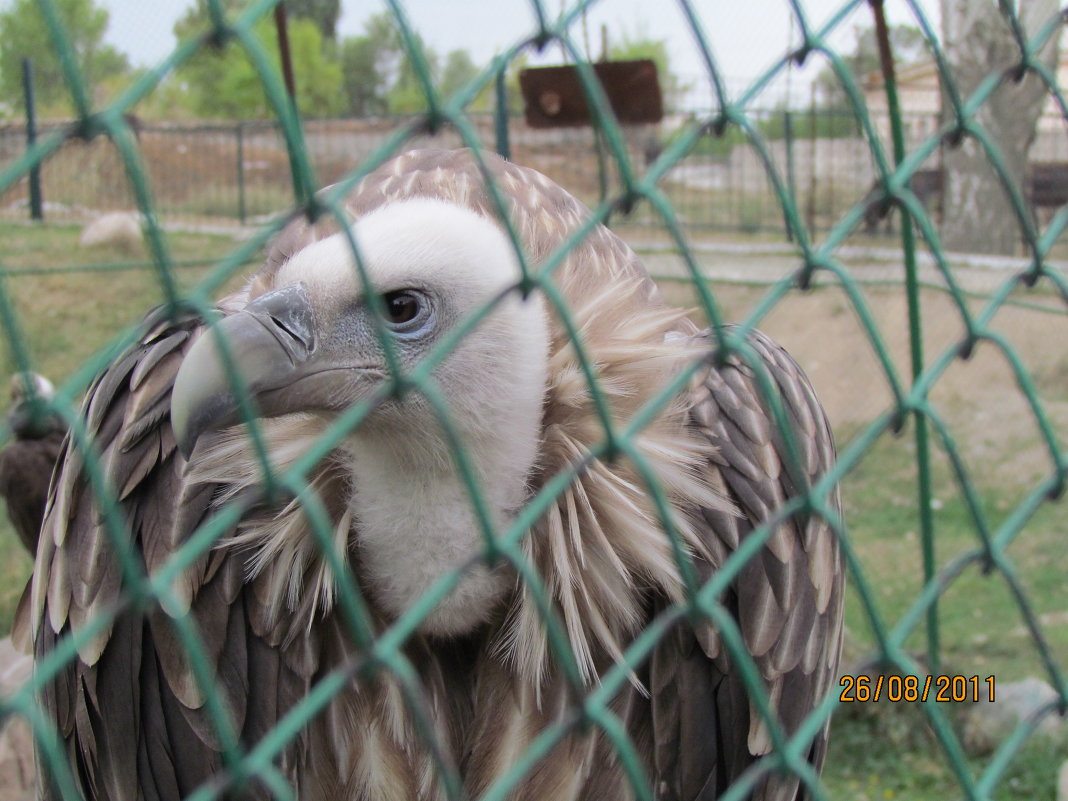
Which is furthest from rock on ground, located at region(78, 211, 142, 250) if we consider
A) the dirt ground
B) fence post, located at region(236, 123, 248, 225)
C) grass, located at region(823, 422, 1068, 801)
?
grass, located at region(823, 422, 1068, 801)

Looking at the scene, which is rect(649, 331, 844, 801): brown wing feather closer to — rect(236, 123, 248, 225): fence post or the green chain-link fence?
the green chain-link fence

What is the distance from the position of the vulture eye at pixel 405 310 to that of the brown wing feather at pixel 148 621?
18.4 inches

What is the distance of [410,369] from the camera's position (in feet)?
5.65

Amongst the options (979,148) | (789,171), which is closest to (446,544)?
(789,171)

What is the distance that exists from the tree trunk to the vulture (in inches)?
255

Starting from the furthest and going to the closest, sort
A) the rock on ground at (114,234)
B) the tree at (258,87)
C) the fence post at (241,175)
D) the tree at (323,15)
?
1. the tree at (323,15)
2. the tree at (258,87)
3. the fence post at (241,175)
4. the rock on ground at (114,234)

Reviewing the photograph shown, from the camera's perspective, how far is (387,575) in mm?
1909

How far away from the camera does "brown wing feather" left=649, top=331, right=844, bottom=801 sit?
1.96 meters

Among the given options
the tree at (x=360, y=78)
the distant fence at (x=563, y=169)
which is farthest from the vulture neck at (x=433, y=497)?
the tree at (x=360, y=78)

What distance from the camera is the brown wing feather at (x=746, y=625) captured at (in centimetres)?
196

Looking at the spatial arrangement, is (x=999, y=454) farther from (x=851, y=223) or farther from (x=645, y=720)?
(x=851, y=223)

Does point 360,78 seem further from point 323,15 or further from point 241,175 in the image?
point 241,175

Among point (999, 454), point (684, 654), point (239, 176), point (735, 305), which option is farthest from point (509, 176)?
point (239, 176)
